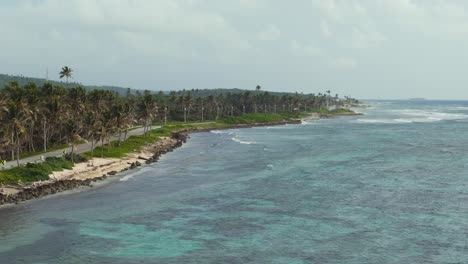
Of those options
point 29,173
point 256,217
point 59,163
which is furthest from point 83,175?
point 256,217

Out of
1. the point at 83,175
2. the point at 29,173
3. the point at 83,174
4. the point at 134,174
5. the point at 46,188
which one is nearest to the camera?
the point at 46,188

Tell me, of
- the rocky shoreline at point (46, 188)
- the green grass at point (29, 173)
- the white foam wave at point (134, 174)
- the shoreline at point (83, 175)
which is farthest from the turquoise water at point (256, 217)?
the green grass at point (29, 173)

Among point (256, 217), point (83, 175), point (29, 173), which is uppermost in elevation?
point (29, 173)

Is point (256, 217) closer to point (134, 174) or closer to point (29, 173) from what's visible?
point (134, 174)

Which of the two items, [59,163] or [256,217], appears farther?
[59,163]

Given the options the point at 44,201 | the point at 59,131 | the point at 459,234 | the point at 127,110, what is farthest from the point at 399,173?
the point at 59,131
